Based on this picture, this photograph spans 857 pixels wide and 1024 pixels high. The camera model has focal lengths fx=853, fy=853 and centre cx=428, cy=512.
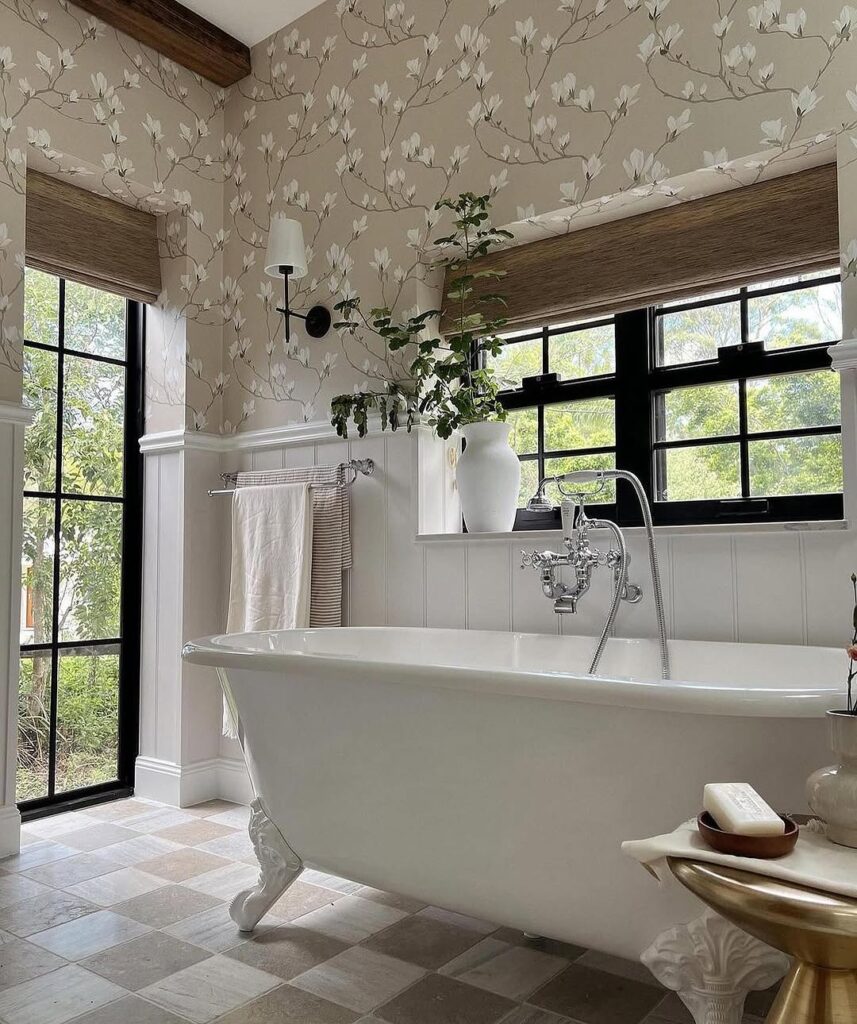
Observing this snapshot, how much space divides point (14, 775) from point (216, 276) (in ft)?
6.15

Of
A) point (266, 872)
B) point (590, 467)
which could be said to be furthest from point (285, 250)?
point (266, 872)

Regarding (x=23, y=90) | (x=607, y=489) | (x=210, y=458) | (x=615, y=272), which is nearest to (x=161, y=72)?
(x=23, y=90)

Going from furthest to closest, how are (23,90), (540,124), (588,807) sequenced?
(23,90), (540,124), (588,807)

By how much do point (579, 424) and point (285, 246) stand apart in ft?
3.67

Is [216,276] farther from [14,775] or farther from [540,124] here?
[14,775]

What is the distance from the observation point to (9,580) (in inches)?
98.7

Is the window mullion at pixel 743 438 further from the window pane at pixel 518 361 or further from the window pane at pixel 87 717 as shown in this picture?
the window pane at pixel 87 717

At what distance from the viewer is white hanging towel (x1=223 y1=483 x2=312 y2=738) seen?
2758mm

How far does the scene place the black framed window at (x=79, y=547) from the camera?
2.86 m

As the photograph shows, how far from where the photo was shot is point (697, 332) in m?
2.48

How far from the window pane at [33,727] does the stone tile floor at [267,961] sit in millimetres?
454

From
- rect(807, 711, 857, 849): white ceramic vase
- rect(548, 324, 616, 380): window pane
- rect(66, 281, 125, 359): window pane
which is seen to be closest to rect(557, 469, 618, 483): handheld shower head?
rect(548, 324, 616, 380): window pane

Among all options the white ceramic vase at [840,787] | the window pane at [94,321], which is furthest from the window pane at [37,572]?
the white ceramic vase at [840,787]

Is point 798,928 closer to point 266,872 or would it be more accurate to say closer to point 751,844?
point 751,844
